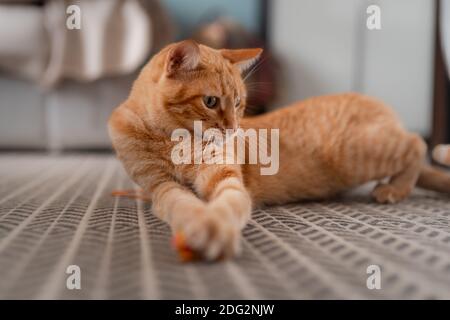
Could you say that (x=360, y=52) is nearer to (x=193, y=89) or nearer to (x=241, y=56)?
(x=241, y=56)

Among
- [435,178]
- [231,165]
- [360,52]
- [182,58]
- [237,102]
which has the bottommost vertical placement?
[435,178]

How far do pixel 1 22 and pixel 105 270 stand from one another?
7.95 ft

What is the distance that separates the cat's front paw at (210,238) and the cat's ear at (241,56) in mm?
640

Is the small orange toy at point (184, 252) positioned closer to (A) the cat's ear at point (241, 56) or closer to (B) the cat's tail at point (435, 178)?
(A) the cat's ear at point (241, 56)

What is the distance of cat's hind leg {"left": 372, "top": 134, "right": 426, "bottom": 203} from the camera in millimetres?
A: 1346

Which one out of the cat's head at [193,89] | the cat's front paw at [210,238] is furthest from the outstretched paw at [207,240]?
the cat's head at [193,89]

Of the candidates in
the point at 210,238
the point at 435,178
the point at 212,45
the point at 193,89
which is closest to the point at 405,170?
the point at 435,178

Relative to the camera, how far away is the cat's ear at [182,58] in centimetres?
102

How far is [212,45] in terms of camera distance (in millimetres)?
2832

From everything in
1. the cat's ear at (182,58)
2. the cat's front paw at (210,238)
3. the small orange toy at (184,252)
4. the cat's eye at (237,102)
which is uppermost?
the cat's ear at (182,58)

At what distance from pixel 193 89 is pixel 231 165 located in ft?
0.70
